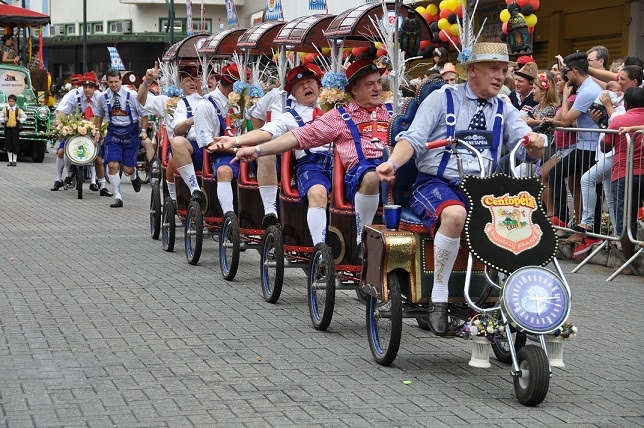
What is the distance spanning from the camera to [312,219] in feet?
31.9

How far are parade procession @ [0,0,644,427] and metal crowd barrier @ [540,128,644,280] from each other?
0.08 feet

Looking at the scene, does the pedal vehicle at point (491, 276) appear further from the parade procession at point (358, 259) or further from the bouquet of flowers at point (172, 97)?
the bouquet of flowers at point (172, 97)

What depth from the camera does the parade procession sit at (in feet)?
22.2

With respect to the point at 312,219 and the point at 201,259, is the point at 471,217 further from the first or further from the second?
the point at 201,259

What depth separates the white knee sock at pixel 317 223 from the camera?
31.9 feet

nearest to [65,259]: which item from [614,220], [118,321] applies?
[118,321]

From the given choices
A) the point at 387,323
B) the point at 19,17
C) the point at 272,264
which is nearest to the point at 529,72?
the point at 272,264

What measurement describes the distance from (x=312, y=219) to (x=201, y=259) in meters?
3.55

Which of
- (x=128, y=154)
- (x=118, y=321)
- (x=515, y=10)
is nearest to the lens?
(x=118, y=321)

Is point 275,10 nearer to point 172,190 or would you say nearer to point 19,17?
point 172,190

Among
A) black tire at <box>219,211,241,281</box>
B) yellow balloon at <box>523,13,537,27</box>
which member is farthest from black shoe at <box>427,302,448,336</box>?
yellow balloon at <box>523,13,537,27</box>

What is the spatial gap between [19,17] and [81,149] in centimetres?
1537

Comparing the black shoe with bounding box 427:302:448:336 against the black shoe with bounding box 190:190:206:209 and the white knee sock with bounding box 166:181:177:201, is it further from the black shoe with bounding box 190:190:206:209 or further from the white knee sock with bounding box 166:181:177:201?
the white knee sock with bounding box 166:181:177:201

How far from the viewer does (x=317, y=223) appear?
31.9 ft
